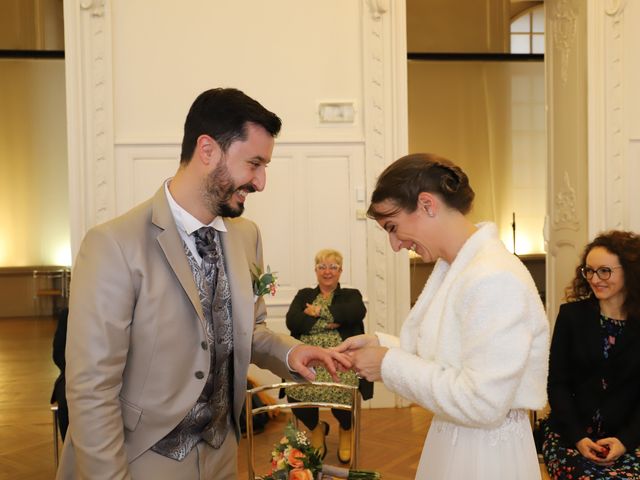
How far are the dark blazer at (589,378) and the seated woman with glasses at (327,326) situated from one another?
1.53 metres

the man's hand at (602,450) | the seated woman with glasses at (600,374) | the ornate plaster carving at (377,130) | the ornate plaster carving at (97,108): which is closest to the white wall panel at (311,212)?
the ornate plaster carving at (377,130)

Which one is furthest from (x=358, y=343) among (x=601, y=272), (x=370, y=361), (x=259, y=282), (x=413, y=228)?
(x=601, y=272)

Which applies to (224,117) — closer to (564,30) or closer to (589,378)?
(589,378)

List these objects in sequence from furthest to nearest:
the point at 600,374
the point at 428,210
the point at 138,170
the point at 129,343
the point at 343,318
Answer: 1. the point at 138,170
2. the point at 343,318
3. the point at 600,374
4. the point at 428,210
5. the point at 129,343

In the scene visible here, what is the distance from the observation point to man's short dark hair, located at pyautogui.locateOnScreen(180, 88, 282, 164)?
206cm

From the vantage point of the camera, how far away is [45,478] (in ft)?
14.8

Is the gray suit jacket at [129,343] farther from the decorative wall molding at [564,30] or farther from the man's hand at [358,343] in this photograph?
the decorative wall molding at [564,30]

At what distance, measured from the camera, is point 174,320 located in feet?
6.41

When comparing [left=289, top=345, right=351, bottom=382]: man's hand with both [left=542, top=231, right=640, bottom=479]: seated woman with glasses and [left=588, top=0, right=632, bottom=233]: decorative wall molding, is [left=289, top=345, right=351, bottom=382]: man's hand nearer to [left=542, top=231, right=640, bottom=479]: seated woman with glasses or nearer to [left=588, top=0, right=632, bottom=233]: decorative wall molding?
[left=542, top=231, right=640, bottom=479]: seated woman with glasses

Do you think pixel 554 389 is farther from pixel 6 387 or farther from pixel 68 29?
pixel 6 387

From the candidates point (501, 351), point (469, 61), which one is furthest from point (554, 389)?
point (469, 61)

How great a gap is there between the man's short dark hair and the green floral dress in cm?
303

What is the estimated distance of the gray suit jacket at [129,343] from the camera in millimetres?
1815

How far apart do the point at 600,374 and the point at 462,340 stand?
2212mm
